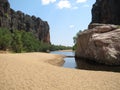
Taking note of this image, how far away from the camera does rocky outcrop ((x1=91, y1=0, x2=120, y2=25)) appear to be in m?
90.5

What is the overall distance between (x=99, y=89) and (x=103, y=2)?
94.9 meters

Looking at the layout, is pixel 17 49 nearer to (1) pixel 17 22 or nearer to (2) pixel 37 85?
(2) pixel 37 85

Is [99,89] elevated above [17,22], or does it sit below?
below

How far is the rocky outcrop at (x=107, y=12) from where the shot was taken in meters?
90.5

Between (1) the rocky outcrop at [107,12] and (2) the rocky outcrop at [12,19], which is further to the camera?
(2) the rocky outcrop at [12,19]

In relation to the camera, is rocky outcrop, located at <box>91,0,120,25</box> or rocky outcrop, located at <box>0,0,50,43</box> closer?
rocky outcrop, located at <box>91,0,120,25</box>

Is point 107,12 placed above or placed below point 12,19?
below

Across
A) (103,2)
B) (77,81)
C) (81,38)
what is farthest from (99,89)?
(103,2)

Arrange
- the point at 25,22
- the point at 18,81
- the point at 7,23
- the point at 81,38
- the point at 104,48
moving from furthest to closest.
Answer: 1. the point at 25,22
2. the point at 7,23
3. the point at 81,38
4. the point at 104,48
5. the point at 18,81

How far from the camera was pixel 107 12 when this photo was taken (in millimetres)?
96750

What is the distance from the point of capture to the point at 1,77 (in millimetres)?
14859

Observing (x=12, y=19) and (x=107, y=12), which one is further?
(x=12, y=19)

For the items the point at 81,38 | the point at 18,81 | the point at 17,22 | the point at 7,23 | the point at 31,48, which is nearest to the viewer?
the point at 18,81

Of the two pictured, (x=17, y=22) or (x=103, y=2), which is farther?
(x=17, y=22)
